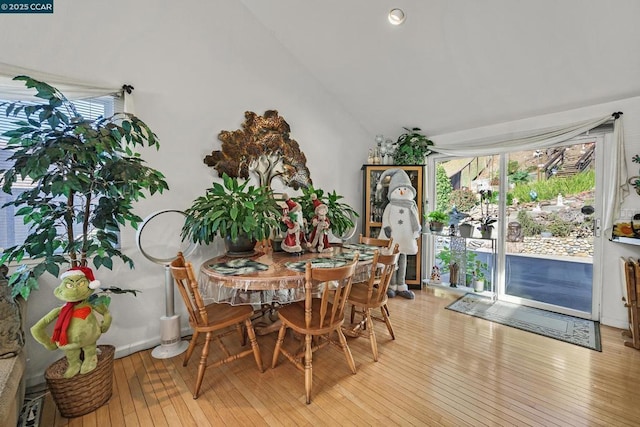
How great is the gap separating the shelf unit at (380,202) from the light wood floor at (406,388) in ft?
4.45

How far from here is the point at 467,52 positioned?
101 inches

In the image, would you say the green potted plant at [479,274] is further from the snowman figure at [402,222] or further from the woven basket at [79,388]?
the woven basket at [79,388]

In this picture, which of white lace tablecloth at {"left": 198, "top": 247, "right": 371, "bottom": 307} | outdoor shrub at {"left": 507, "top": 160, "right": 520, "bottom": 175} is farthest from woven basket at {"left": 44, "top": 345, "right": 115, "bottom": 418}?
outdoor shrub at {"left": 507, "top": 160, "right": 520, "bottom": 175}

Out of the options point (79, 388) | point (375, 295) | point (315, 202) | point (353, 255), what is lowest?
point (79, 388)

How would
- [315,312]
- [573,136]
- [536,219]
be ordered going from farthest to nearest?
1. [536,219]
2. [573,136]
3. [315,312]

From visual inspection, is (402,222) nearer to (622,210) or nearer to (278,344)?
(622,210)

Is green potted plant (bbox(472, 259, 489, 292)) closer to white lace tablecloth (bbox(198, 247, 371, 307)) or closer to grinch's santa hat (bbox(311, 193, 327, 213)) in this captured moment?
white lace tablecloth (bbox(198, 247, 371, 307))

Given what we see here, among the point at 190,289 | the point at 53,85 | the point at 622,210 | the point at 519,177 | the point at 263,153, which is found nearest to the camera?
the point at 190,289

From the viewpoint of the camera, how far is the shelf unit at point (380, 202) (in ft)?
12.0

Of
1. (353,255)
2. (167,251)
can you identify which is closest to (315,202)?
(353,255)

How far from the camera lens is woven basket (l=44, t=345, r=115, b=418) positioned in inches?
58.1

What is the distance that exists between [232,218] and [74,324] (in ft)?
3.41

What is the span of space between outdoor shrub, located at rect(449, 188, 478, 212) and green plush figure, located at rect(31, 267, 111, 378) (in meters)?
3.85

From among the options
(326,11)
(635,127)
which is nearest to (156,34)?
(326,11)
